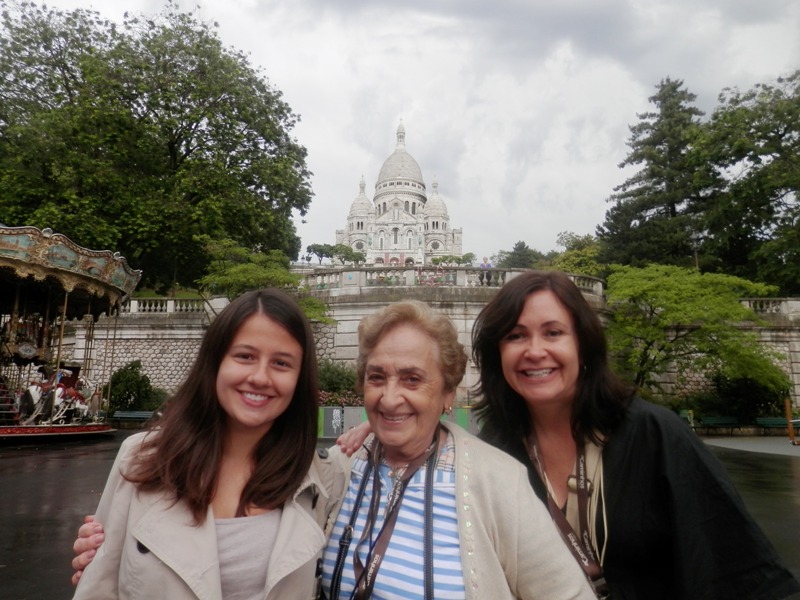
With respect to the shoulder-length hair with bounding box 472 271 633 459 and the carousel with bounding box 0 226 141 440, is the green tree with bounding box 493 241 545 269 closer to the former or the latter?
the carousel with bounding box 0 226 141 440

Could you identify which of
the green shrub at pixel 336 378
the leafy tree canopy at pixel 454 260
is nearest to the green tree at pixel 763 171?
the green shrub at pixel 336 378

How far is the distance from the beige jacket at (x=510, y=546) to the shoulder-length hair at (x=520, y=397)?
1.53 feet

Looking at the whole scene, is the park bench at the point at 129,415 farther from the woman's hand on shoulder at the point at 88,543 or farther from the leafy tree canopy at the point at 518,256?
the leafy tree canopy at the point at 518,256

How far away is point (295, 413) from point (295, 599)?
63cm

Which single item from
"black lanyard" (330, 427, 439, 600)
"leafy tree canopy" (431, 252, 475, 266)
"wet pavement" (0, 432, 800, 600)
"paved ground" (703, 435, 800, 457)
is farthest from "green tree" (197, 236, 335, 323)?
"leafy tree canopy" (431, 252, 475, 266)

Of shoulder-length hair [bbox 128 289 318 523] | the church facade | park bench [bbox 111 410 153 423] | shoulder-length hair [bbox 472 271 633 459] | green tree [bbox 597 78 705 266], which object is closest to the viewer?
shoulder-length hair [bbox 128 289 318 523]

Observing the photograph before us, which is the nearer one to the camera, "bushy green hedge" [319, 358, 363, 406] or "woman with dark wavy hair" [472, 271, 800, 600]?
"woman with dark wavy hair" [472, 271, 800, 600]

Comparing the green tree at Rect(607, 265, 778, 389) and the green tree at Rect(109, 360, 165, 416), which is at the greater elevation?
the green tree at Rect(607, 265, 778, 389)

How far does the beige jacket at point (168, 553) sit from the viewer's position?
162 cm

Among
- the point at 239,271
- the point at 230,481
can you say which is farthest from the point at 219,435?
the point at 239,271

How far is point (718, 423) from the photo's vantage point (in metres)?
16.8

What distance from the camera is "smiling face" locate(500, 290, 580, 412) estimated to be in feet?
6.81

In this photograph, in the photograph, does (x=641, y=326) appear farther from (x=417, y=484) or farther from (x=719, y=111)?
(x=417, y=484)

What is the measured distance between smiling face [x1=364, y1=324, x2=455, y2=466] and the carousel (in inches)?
513
